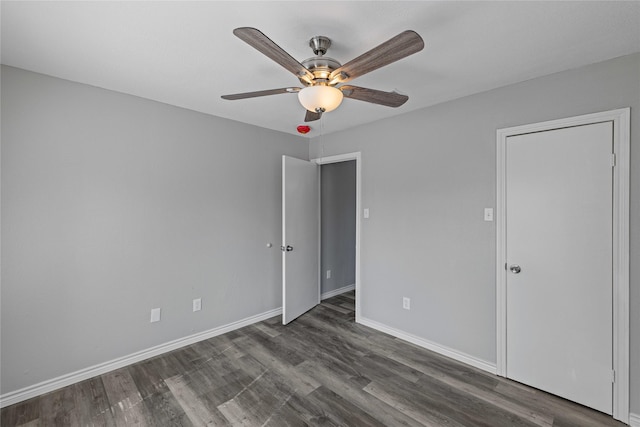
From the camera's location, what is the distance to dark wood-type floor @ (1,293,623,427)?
6.22 ft

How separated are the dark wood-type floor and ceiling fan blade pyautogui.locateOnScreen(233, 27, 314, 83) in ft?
7.16

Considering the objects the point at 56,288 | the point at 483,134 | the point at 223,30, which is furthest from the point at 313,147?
the point at 56,288

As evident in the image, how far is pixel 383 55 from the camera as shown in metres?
1.37

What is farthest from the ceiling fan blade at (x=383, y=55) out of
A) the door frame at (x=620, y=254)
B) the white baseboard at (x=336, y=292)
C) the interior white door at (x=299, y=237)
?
the white baseboard at (x=336, y=292)

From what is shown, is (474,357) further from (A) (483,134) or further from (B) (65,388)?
(B) (65,388)

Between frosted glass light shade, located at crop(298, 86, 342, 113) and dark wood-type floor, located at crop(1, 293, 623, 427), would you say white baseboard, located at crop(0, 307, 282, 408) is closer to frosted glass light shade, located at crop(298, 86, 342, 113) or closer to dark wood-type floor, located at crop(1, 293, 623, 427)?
dark wood-type floor, located at crop(1, 293, 623, 427)

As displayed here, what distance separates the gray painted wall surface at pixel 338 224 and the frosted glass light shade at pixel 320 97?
2732 millimetres

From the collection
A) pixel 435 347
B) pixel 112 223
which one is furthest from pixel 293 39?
pixel 435 347

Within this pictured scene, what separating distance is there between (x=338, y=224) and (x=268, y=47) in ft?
11.4

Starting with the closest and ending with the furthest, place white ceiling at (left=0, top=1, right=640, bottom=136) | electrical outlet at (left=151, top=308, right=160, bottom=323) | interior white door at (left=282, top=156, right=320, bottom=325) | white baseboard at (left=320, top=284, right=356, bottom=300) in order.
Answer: white ceiling at (left=0, top=1, right=640, bottom=136), electrical outlet at (left=151, top=308, right=160, bottom=323), interior white door at (left=282, top=156, right=320, bottom=325), white baseboard at (left=320, top=284, right=356, bottom=300)

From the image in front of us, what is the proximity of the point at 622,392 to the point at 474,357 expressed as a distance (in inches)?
35.7

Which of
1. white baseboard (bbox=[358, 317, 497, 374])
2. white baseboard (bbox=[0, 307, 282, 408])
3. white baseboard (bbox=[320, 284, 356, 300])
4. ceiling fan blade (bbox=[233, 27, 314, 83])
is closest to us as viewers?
ceiling fan blade (bbox=[233, 27, 314, 83])

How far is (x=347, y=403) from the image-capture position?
80.6 inches

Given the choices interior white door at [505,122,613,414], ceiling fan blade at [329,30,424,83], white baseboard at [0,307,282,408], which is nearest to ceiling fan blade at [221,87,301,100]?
ceiling fan blade at [329,30,424,83]
